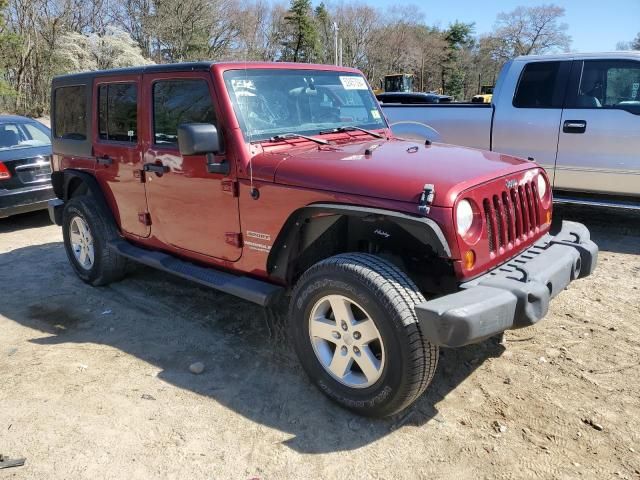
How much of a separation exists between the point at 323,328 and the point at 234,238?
0.97 metres

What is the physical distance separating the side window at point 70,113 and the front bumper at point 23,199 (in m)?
2.38

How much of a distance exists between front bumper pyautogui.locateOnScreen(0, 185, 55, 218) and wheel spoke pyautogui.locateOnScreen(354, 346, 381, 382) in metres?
6.19

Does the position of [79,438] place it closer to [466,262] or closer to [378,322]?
[378,322]

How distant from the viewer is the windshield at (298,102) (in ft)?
11.5

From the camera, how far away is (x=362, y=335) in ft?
9.30

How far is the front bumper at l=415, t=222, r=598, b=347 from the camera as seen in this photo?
2412 mm

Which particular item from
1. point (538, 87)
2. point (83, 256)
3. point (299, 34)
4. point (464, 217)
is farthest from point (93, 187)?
point (299, 34)

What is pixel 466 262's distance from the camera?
270cm

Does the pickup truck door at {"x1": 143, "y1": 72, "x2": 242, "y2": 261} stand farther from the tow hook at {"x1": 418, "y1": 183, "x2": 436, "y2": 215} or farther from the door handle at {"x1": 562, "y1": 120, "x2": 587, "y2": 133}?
the door handle at {"x1": 562, "y1": 120, "x2": 587, "y2": 133}

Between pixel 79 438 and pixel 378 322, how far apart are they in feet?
5.63

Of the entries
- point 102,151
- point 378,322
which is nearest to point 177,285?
point 102,151

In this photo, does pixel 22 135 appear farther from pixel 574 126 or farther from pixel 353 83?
pixel 574 126

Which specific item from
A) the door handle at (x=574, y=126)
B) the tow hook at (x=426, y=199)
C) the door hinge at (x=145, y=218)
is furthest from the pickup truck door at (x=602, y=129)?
the door hinge at (x=145, y=218)

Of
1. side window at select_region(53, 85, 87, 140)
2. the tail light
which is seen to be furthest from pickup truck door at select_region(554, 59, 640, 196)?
the tail light
